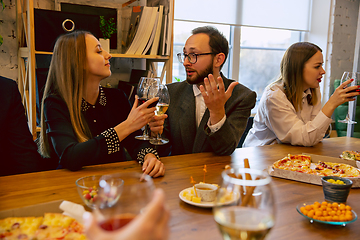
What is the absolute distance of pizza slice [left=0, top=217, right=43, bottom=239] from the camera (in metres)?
0.58

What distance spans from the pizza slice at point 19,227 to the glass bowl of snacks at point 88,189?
0.44ft

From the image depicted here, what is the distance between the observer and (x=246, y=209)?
447 millimetres

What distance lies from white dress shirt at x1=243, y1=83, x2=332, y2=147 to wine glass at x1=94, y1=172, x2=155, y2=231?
169 centimetres

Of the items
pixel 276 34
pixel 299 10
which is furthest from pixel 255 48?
pixel 299 10

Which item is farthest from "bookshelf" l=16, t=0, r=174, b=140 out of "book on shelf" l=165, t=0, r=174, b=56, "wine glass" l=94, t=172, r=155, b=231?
"wine glass" l=94, t=172, r=155, b=231

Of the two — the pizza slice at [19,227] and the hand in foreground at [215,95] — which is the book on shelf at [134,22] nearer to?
the hand in foreground at [215,95]

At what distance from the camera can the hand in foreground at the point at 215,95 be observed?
138 centimetres

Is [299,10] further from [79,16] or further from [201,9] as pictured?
[79,16]

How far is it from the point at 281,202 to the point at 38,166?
1132 mm

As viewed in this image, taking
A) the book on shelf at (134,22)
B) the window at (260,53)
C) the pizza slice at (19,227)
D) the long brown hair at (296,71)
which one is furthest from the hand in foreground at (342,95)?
the window at (260,53)

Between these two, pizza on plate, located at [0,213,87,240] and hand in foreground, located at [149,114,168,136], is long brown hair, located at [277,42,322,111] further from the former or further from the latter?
pizza on plate, located at [0,213,87,240]

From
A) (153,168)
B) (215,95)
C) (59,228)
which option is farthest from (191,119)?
(59,228)

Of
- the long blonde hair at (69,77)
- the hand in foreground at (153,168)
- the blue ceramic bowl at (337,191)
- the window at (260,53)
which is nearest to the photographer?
the blue ceramic bowl at (337,191)

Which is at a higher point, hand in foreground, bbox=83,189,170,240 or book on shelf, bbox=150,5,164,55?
book on shelf, bbox=150,5,164,55
